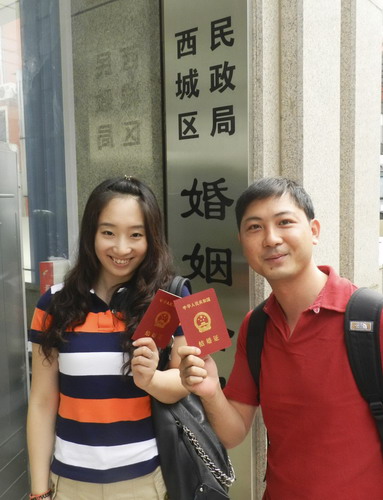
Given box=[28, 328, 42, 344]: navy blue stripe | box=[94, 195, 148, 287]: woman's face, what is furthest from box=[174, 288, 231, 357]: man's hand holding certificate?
box=[28, 328, 42, 344]: navy blue stripe

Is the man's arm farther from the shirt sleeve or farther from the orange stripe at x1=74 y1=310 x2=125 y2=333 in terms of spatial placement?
the orange stripe at x1=74 y1=310 x2=125 y2=333

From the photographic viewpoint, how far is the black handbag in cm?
194

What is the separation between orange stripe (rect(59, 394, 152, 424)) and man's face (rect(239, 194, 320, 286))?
71 centimetres

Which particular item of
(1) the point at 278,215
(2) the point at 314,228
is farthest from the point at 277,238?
(2) the point at 314,228

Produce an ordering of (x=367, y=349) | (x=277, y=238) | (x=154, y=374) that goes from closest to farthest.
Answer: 1. (x=367, y=349)
2. (x=277, y=238)
3. (x=154, y=374)

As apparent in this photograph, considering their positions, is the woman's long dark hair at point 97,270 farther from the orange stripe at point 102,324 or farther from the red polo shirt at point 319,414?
the red polo shirt at point 319,414

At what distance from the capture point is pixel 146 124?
371 cm

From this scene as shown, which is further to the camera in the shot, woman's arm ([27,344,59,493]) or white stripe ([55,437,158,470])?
woman's arm ([27,344,59,493])

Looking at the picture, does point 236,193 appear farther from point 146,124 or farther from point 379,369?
point 379,369

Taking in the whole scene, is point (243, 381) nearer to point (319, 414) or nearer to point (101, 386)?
point (319, 414)

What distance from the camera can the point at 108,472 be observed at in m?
1.89

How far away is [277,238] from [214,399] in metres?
0.62

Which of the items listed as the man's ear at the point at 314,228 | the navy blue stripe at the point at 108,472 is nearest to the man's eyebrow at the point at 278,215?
the man's ear at the point at 314,228

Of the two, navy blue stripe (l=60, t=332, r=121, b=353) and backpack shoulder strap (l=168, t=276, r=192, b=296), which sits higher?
backpack shoulder strap (l=168, t=276, r=192, b=296)
